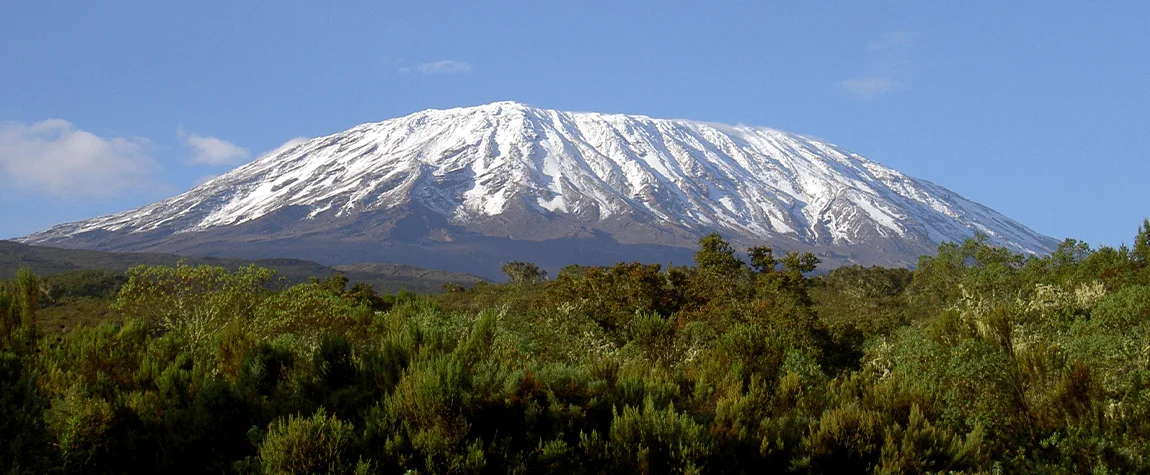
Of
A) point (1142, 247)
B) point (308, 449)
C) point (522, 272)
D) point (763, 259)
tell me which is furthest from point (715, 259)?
point (522, 272)

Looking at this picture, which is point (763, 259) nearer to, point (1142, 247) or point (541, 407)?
point (1142, 247)

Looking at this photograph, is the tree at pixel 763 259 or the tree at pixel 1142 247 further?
the tree at pixel 763 259

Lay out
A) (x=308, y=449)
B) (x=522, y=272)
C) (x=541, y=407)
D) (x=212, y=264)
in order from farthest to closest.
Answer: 1. (x=212, y=264)
2. (x=522, y=272)
3. (x=541, y=407)
4. (x=308, y=449)

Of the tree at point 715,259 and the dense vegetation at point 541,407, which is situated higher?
the tree at point 715,259

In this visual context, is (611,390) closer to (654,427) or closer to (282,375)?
(654,427)

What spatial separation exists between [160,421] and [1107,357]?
11.8 metres

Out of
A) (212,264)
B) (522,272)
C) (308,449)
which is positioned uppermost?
(212,264)

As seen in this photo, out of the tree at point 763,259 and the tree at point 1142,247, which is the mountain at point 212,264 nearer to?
the tree at point 763,259

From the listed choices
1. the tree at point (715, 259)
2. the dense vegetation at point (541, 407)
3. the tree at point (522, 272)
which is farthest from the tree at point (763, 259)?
the dense vegetation at point (541, 407)

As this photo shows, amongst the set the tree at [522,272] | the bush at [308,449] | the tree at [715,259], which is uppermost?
the tree at [715,259]

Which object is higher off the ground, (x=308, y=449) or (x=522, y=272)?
(x=522, y=272)

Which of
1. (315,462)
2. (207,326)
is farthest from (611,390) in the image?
(207,326)

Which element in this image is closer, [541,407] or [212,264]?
[541,407]

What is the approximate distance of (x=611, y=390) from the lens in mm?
8531
